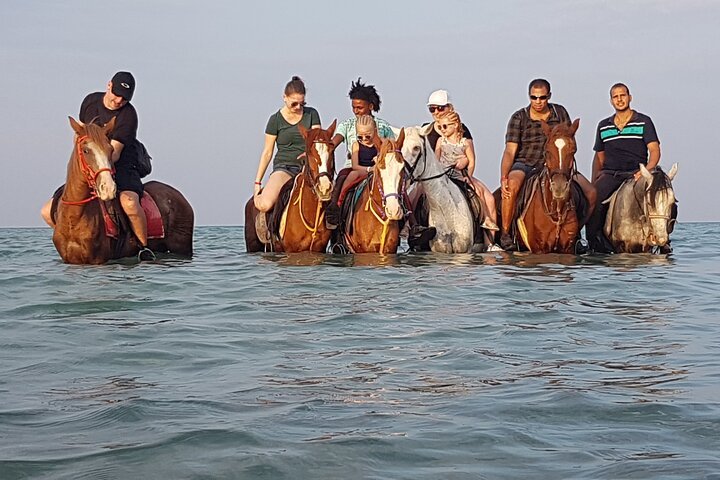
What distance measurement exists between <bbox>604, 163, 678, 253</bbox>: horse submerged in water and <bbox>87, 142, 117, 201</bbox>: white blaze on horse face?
6.04m

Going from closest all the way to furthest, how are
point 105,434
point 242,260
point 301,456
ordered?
point 301,456 < point 105,434 < point 242,260

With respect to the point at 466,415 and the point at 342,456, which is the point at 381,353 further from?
the point at 342,456

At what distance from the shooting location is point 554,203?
12.2m

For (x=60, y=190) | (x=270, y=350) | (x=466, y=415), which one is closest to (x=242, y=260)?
(x=60, y=190)

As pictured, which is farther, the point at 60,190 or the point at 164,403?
the point at 60,190

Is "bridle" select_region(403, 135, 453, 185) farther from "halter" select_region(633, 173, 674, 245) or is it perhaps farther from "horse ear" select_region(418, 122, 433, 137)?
"halter" select_region(633, 173, 674, 245)

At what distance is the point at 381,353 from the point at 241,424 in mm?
1720

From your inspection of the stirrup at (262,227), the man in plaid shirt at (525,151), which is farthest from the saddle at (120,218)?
the man in plaid shirt at (525,151)

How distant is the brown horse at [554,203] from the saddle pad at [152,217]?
4168mm

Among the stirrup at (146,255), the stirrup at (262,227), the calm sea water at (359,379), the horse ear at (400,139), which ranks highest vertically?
the horse ear at (400,139)

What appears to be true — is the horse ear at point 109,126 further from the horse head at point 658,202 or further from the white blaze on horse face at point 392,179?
the horse head at point 658,202

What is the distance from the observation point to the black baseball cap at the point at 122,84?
35.3 ft

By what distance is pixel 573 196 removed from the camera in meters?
12.4

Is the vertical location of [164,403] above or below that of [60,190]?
below
